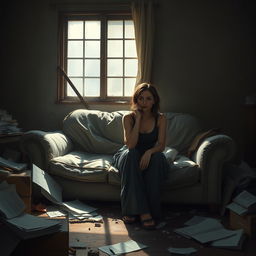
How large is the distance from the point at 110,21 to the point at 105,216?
2.41 m

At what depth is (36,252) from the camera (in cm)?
173

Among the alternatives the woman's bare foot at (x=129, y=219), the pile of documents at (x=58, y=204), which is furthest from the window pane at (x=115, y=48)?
the woman's bare foot at (x=129, y=219)

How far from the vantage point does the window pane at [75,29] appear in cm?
428

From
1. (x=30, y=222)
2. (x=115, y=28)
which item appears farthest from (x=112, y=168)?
(x=115, y=28)

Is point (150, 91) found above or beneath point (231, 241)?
above

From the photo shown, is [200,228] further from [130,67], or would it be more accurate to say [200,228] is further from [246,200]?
[130,67]

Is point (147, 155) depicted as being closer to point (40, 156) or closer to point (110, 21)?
point (40, 156)

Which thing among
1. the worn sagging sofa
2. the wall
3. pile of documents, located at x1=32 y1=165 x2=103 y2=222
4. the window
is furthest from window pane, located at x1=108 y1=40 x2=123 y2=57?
pile of documents, located at x1=32 y1=165 x2=103 y2=222

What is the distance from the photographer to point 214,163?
9.73 ft

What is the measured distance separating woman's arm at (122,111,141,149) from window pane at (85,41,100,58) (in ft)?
5.24

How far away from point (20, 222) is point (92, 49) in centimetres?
292

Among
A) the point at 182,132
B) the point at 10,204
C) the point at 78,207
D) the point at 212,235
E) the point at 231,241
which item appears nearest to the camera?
the point at 10,204

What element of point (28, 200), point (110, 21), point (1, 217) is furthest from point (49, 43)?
point (1, 217)

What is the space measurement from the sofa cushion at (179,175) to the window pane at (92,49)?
1796 millimetres
